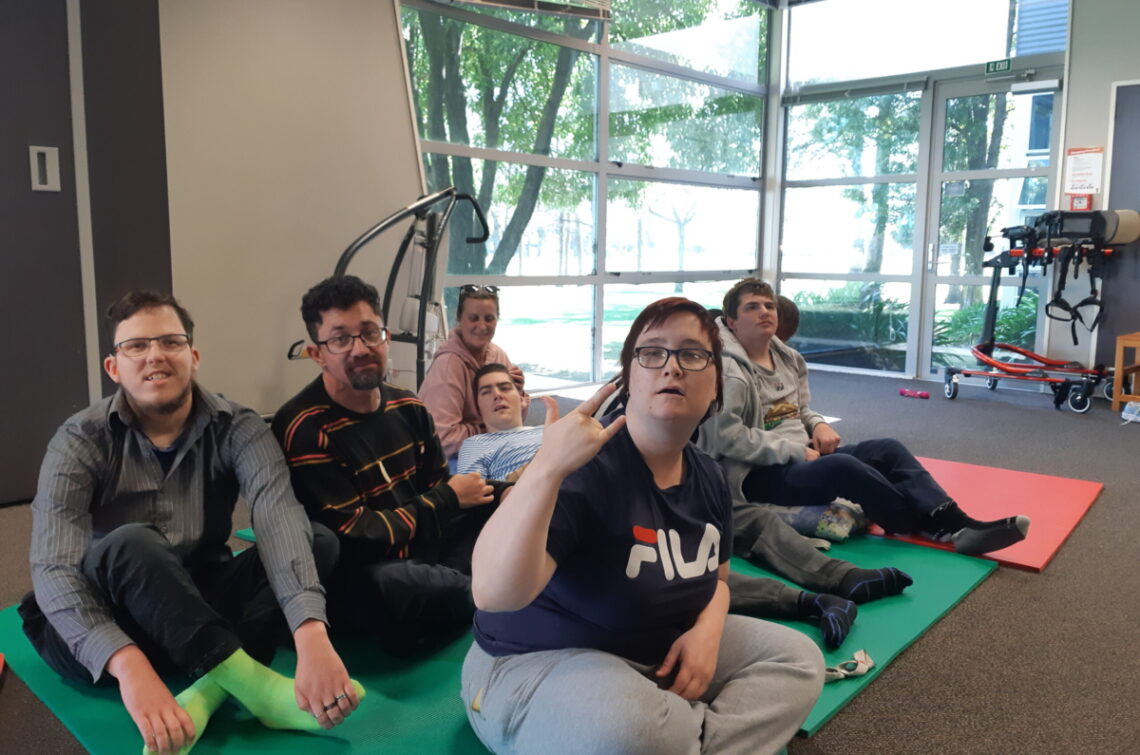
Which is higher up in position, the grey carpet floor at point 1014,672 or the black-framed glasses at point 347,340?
the black-framed glasses at point 347,340

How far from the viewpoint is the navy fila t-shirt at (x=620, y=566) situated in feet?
4.76

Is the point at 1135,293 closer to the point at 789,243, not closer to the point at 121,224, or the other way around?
the point at 789,243

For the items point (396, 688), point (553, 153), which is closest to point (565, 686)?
point (396, 688)

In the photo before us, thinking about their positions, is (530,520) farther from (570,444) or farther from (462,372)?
(462,372)

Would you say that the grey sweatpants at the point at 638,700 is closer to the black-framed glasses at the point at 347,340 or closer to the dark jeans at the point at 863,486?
the black-framed glasses at the point at 347,340

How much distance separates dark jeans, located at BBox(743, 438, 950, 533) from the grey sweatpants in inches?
49.6

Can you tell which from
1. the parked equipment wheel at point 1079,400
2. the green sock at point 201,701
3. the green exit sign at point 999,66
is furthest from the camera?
the green exit sign at point 999,66

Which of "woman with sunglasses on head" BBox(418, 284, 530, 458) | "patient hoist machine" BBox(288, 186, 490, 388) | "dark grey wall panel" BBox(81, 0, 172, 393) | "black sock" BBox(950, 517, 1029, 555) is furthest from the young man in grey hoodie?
"dark grey wall panel" BBox(81, 0, 172, 393)

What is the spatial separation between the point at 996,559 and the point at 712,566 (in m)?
1.86

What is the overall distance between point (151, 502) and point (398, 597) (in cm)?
60

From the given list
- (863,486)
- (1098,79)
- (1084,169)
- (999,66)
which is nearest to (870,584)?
(863,486)

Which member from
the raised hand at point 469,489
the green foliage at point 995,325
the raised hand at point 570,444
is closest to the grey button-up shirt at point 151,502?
the raised hand at point 469,489

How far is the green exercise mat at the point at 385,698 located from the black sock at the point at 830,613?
0.03m

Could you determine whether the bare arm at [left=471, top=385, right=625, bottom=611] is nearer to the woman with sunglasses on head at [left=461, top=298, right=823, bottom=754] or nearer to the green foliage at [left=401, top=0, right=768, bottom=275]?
the woman with sunglasses on head at [left=461, top=298, right=823, bottom=754]
